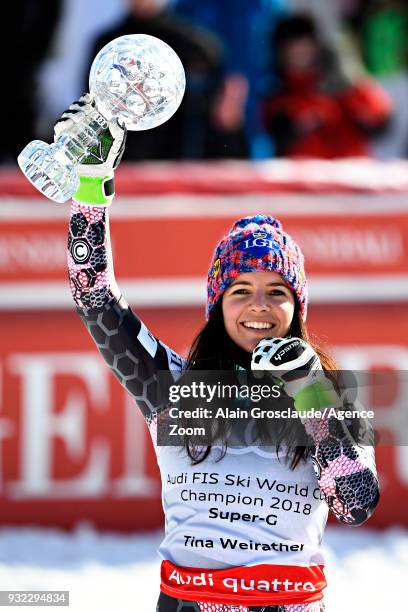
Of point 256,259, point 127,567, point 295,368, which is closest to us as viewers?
point 295,368

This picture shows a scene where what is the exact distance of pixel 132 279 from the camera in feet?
15.4

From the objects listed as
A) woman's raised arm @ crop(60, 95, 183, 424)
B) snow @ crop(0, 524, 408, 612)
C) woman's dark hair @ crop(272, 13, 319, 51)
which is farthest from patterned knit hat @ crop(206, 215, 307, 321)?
woman's dark hair @ crop(272, 13, 319, 51)

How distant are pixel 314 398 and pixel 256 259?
0.38m

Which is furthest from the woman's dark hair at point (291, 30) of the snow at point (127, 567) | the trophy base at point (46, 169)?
the trophy base at point (46, 169)

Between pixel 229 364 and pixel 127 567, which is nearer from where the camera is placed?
pixel 229 364

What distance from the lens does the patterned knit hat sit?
2.46 meters

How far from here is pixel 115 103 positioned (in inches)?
92.4

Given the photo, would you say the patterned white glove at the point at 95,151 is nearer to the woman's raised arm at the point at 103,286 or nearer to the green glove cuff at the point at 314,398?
the woman's raised arm at the point at 103,286

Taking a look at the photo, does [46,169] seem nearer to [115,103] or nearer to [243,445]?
[115,103]

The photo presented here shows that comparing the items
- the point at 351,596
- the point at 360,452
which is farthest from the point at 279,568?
the point at 351,596

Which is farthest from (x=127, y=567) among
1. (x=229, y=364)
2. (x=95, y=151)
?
(x=95, y=151)

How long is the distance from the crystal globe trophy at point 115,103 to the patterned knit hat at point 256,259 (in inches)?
12.5

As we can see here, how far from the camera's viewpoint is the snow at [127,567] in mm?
4086

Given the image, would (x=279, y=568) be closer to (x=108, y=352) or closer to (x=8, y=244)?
(x=108, y=352)
